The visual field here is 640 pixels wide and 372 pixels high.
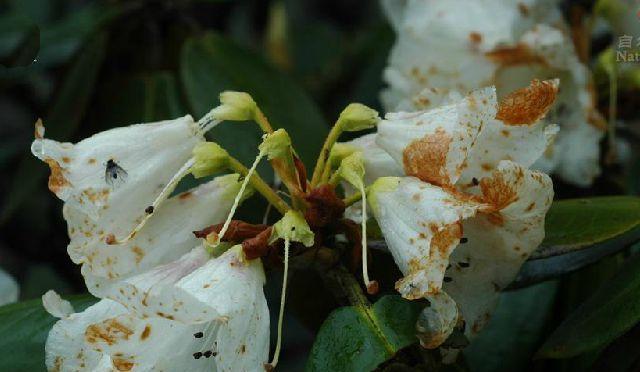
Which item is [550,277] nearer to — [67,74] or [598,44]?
[598,44]

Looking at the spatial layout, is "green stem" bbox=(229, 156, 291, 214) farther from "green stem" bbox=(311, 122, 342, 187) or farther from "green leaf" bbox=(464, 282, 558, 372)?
"green leaf" bbox=(464, 282, 558, 372)

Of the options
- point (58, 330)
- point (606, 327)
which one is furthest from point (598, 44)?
point (58, 330)

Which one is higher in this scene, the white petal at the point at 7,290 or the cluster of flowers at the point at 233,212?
the cluster of flowers at the point at 233,212

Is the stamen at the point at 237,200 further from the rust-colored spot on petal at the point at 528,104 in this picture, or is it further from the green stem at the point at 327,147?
the rust-colored spot on petal at the point at 528,104

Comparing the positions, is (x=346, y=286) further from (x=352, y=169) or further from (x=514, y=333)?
(x=514, y=333)

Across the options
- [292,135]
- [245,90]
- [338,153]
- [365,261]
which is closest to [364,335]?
[365,261]

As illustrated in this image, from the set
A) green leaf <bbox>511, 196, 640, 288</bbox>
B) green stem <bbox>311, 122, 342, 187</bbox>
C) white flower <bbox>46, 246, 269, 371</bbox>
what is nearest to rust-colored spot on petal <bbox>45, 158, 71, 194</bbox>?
white flower <bbox>46, 246, 269, 371</bbox>

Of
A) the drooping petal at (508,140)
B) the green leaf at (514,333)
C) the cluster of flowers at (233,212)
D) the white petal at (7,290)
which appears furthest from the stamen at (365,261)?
the white petal at (7,290)
